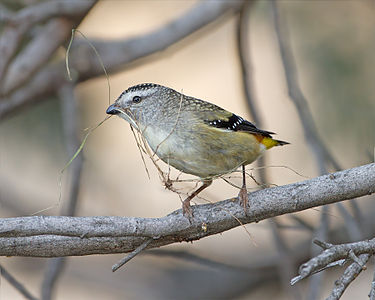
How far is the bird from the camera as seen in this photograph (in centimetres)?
336

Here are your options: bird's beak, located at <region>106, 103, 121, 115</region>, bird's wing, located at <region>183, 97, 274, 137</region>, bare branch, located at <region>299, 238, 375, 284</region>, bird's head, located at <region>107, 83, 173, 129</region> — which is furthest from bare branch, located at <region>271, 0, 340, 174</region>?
bare branch, located at <region>299, 238, 375, 284</region>

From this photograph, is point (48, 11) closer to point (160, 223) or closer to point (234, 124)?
point (234, 124)

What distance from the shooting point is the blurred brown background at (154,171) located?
5.40 m

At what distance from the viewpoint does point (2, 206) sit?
548cm

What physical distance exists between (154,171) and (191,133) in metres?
3.13

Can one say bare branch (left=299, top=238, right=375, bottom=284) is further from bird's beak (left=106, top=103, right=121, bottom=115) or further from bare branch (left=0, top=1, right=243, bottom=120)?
bare branch (left=0, top=1, right=243, bottom=120)

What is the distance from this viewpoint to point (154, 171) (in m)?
6.52

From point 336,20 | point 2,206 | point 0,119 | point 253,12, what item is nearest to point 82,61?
point 0,119

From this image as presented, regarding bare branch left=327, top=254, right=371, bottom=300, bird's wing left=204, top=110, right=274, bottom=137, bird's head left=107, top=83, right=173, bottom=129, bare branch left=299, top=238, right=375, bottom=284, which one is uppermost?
bird's head left=107, top=83, right=173, bottom=129

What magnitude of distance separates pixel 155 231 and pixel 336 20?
144 inches

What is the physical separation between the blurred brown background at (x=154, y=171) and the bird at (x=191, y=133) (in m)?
1.25

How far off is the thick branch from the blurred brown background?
1.74 meters

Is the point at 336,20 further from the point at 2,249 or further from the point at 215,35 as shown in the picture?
the point at 2,249

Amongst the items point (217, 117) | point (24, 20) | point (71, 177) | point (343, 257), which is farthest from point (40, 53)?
point (343, 257)
